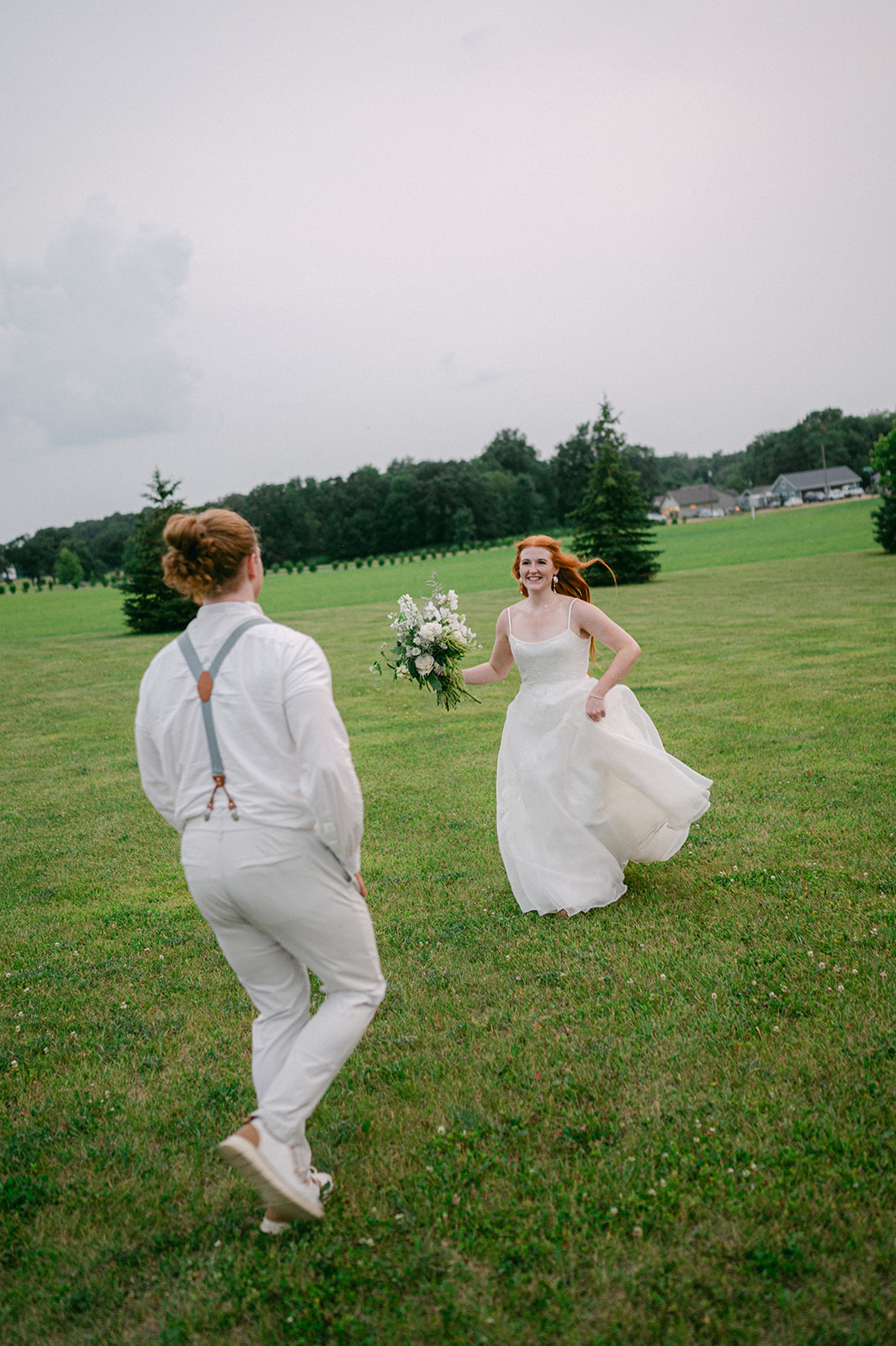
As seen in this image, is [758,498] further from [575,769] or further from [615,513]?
[575,769]

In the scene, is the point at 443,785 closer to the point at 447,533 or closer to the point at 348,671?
the point at 348,671

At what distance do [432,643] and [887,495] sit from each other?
37344mm

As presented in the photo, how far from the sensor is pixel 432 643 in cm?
665

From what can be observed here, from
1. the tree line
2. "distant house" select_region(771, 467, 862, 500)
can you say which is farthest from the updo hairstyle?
"distant house" select_region(771, 467, 862, 500)

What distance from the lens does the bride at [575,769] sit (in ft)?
21.1

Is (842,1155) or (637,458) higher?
(637,458)

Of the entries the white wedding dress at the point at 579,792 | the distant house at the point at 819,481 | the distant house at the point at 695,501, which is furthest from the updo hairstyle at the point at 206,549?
the distant house at the point at 695,501

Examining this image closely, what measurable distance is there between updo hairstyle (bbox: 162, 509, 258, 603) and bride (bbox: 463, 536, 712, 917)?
330 cm

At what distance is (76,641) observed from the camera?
34.8 meters

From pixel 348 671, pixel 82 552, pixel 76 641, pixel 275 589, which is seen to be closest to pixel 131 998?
pixel 348 671

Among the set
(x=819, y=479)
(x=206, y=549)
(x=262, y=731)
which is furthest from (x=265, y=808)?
(x=819, y=479)

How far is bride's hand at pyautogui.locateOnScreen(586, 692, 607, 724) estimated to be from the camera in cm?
641

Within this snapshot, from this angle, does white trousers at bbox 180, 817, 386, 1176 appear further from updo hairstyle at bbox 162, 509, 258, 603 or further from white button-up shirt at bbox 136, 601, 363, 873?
updo hairstyle at bbox 162, 509, 258, 603

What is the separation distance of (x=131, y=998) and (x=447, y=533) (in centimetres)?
12255
